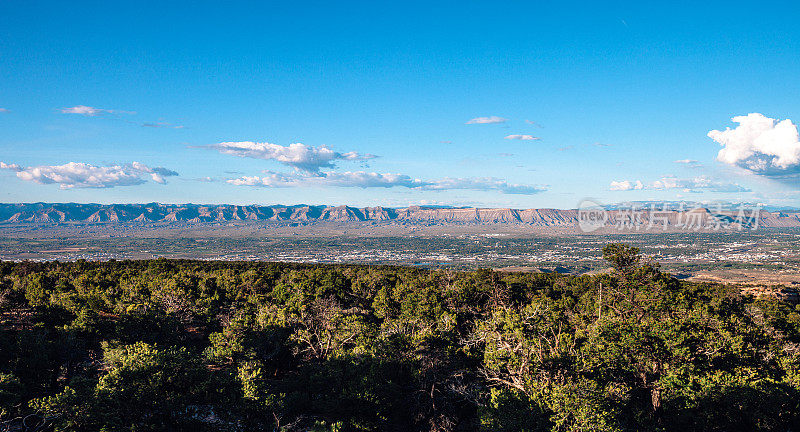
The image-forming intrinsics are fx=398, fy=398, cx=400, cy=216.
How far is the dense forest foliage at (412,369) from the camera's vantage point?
23.3 meters

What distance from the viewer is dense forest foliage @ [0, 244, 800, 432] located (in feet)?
76.3

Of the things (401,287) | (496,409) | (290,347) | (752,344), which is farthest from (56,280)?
(752,344)

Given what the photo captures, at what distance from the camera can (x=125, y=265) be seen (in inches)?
3388

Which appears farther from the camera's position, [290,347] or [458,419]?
[290,347]

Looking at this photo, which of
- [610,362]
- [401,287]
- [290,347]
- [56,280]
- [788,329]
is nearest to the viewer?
[610,362]

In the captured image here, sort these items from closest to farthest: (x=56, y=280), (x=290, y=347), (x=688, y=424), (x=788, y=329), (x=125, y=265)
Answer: (x=688, y=424), (x=290, y=347), (x=788, y=329), (x=56, y=280), (x=125, y=265)

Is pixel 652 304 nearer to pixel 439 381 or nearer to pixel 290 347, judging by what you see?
pixel 439 381

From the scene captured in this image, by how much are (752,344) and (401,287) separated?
1626 inches

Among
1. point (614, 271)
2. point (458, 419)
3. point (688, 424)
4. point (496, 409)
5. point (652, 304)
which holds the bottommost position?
point (458, 419)

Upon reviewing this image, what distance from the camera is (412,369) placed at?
1243 inches

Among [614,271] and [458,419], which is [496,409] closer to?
[458,419]

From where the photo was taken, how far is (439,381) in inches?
1272

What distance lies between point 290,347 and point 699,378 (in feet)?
113

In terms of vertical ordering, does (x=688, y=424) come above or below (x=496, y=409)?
below
